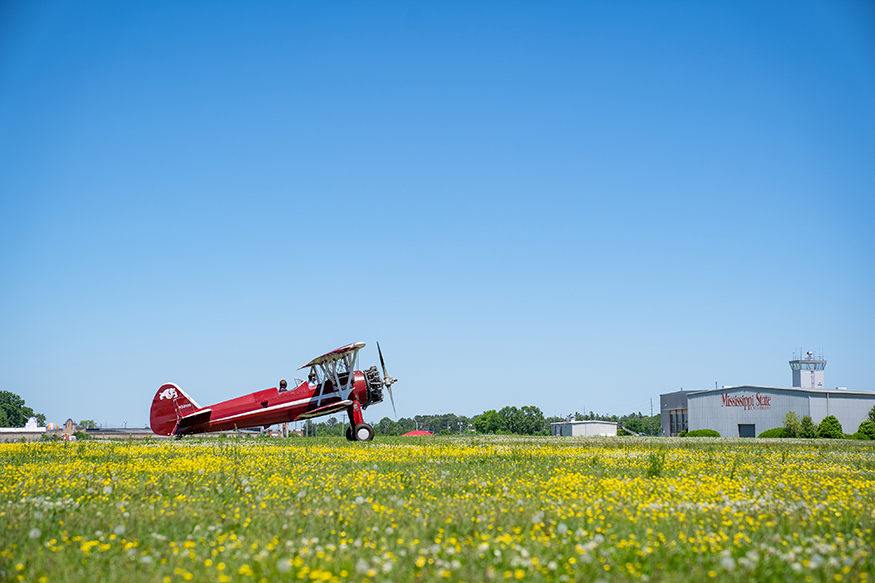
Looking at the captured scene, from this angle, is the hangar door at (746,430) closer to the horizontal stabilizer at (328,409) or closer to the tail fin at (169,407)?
the horizontal stabilizer at (328,409)

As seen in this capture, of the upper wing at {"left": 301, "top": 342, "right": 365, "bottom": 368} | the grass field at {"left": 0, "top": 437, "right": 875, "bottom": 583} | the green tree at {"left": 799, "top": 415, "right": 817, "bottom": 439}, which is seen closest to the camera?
the grass field at {"left": 0, "top": 437, "right": 875, "bottom": 583}

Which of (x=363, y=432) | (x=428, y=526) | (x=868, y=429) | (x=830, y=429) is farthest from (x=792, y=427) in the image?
(x=428, y=526)

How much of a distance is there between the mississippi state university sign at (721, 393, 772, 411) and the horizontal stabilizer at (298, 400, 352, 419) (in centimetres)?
8685

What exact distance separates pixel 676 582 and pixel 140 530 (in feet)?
19.6

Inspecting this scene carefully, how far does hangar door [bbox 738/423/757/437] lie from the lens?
9801 cm

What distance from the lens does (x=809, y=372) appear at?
12412 cm

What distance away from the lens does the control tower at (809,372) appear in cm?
12344

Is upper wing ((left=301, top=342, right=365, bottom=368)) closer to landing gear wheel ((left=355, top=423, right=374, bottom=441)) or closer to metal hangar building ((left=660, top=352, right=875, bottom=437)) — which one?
landing gear wheel ((left=355, top=423, right=374, bottom=441))

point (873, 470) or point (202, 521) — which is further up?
point (202, 521)

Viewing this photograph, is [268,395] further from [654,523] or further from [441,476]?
[654,523]

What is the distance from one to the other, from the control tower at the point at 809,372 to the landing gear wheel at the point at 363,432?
120646 mm

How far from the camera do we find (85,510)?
813 centimetres

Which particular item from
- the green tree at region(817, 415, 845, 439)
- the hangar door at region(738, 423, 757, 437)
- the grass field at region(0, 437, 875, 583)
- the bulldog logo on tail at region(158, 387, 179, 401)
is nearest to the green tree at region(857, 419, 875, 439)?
the green tree at region(817, 415, 845, 439)

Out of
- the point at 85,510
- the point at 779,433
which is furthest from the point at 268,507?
the point at 779,433
